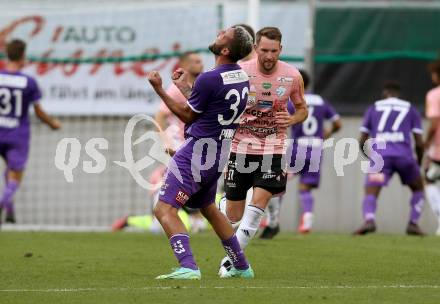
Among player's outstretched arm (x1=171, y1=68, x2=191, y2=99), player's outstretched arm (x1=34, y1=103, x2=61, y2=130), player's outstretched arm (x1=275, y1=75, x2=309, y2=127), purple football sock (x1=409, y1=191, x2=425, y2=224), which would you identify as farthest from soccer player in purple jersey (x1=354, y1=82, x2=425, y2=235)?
player's outstretched arm (x1=171, y1=68, x2=191, y2=99)

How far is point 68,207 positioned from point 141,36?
10.6ft

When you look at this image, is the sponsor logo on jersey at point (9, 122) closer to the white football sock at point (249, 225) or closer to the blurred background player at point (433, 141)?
the blurred background player at point (433, 141)

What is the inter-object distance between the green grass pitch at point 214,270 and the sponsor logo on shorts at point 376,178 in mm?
1490

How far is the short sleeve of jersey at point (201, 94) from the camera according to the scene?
31.0 ft

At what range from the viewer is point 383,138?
1758 centimetres

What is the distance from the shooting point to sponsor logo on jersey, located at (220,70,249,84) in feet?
31.3

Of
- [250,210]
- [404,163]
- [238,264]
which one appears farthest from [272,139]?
[404,163]

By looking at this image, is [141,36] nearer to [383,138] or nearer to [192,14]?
[192,14]

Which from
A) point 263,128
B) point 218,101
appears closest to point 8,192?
point 263,128

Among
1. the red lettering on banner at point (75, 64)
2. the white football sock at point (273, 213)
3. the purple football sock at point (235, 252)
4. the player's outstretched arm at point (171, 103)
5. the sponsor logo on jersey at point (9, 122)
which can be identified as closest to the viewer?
the player's outstretched arm at point (171, 103)

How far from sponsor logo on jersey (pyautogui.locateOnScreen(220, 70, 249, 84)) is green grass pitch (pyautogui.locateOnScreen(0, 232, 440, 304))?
1.62 m

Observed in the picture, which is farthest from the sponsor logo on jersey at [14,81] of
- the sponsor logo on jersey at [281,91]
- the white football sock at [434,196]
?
the sponsor logo on jersey at [281,91]

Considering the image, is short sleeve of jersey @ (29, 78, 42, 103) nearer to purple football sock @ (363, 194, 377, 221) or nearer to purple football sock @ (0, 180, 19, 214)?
purple football sock @ (0, 180, 19, 214)

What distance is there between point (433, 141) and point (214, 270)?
752 cm
